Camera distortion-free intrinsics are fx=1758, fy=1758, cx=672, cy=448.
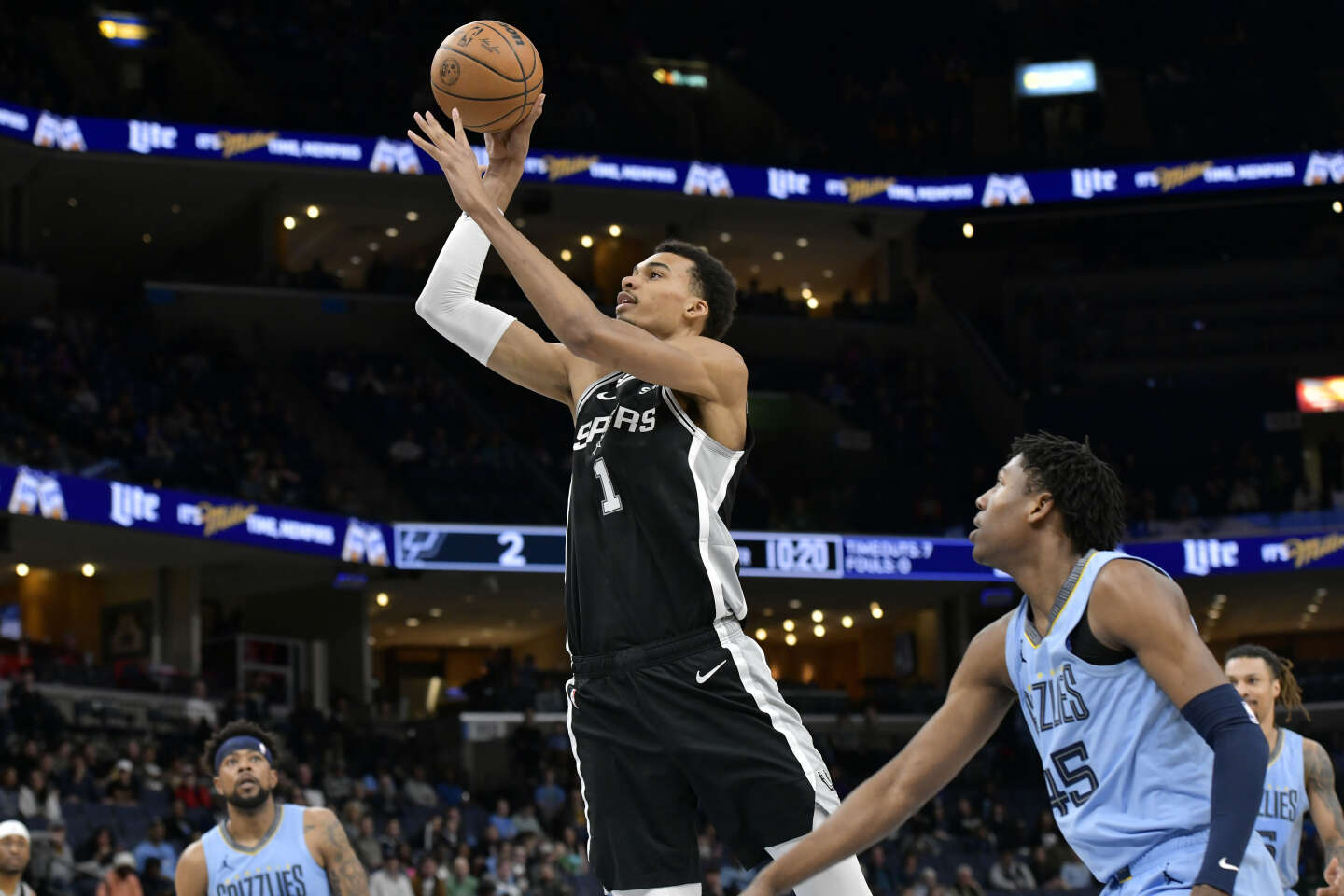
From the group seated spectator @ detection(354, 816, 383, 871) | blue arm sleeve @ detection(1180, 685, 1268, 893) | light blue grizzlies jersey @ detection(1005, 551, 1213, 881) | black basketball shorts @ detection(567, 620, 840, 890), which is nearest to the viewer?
blue arm sleeve @ detection(1180, 685, 1268, 893)

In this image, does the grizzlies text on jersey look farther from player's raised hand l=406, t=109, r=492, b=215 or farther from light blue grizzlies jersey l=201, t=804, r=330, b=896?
light blue grizzlies jersey l=201, t=804, r=330, b=896

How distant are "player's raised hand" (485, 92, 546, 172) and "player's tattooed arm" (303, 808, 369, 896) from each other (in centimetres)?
324

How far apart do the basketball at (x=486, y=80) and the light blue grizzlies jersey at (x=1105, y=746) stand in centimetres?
231

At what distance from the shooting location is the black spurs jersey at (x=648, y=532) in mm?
4594

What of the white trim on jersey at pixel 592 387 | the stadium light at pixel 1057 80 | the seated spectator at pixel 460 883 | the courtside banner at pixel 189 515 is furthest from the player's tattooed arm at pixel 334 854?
the stadium light at pixel 1057 80

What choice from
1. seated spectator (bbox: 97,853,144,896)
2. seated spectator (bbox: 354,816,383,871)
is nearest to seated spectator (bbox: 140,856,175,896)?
seated spectator (bbox: 97,853,144,896)

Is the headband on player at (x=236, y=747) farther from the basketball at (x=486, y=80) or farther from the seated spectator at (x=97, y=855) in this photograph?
the seated spectator at (x=97, y=855)

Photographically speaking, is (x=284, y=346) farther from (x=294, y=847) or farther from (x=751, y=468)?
(x=294, y=847)

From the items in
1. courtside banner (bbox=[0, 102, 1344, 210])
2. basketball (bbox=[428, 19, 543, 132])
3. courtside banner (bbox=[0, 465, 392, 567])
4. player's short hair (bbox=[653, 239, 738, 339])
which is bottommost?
player's short hair (bbox=[653, 239, 738, 339])

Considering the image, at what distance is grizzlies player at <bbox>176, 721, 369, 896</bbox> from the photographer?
23.6 ft

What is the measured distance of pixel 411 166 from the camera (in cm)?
3059

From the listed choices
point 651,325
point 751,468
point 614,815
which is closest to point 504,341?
point 651,325

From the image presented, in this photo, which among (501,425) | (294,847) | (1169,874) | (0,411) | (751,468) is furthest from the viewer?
(751,468)

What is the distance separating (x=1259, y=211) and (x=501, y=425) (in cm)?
1685
